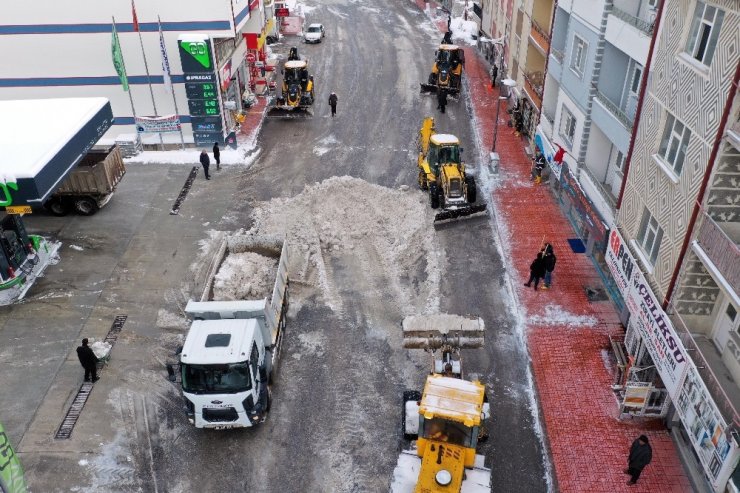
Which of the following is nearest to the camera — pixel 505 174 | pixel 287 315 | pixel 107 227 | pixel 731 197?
pixel 731 197

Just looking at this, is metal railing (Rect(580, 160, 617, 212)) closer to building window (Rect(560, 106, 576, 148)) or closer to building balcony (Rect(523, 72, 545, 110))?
building window (Rect(560, 106, 576, 148))

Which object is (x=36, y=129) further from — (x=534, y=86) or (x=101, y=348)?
(x=534, y=86)

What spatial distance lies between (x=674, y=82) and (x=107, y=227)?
67.8ft

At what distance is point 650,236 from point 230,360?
1118 centimetres

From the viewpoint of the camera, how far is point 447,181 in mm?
24031

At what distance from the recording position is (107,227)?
23734 millimetres

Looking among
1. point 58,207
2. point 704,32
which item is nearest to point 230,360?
point 704,32

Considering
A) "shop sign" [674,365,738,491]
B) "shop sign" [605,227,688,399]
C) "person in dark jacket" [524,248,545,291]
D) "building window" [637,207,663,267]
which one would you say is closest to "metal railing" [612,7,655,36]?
"building window" [637,207,663,267]

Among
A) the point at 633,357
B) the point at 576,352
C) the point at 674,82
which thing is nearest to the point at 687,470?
the point at 633,357

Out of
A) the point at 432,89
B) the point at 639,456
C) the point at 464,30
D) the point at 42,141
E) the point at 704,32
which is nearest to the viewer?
the point at 639,456

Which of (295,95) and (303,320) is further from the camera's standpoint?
(295,95)

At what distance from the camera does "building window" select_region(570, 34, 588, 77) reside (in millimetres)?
21489

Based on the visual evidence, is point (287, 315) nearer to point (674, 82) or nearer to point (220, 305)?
point (220, 305)

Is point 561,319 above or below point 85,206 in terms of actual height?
below
